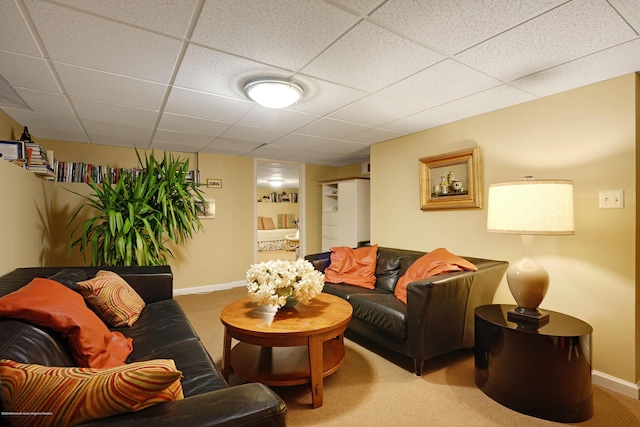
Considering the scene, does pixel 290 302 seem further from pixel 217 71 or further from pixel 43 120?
pixel 43 120

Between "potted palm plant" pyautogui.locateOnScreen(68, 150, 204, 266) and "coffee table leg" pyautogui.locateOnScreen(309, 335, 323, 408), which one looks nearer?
"coffee table leg" pyautogui.locateOnScreen(309, 335, 323, 408)

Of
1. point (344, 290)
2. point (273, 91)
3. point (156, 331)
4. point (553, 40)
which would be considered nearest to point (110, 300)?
point (156, 331)

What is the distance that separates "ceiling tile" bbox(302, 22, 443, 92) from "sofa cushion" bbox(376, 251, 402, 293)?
6.09ft

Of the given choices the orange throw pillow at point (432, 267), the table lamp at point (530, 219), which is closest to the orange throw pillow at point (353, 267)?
the orange throw pillow at point (432, 267)

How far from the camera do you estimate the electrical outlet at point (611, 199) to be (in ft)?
6.88

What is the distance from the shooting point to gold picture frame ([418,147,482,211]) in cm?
298

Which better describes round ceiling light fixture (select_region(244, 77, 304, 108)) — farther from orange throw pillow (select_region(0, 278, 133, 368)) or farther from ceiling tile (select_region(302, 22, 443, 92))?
orange throw pillow (select_region(0, 278, 133, 368))

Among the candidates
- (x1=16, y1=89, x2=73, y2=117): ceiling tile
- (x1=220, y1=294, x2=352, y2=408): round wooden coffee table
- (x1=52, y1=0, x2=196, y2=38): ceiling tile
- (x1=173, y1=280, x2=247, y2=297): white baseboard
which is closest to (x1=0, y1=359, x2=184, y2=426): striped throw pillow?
(x1=220, y1=294, x2=352, y2=408): round wooden coffee table

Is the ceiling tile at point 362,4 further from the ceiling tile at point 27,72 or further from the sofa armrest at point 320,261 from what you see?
the sofa armrest at point 320,261

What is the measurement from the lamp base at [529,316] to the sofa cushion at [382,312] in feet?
2.35

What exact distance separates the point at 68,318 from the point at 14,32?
5.03ft

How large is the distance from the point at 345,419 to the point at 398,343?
0.78 meters

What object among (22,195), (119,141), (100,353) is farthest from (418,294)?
(119,141)

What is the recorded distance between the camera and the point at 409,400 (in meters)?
1.96
